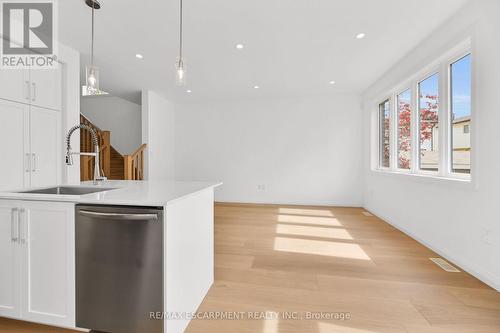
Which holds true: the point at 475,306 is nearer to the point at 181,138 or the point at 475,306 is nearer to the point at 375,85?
the point at 375,85

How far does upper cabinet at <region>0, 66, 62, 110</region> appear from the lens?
99.8 inches

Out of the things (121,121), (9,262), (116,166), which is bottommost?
(9,262)

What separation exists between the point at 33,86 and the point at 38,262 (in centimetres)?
251

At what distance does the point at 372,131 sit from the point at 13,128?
5.61 metres

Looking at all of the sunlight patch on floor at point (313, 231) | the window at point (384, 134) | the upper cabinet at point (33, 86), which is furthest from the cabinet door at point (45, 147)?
the window at point (384, 134)

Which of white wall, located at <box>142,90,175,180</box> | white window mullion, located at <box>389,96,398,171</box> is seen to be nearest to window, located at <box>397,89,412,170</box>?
white window mullion, located at <box>389,96,398,171</box>

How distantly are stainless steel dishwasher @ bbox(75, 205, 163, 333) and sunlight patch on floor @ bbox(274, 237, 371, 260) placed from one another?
6.05ft

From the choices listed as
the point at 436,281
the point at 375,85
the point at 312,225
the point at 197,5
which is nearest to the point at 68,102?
the point at 197,5

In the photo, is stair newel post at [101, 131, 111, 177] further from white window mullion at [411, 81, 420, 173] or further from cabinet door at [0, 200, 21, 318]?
white window mullion at [411, 81, 420, 173]

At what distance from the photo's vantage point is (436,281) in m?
2.07

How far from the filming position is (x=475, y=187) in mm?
2105

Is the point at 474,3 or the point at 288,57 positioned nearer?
the point at 474,3

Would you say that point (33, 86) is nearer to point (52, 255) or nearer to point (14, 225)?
point (14, 225)

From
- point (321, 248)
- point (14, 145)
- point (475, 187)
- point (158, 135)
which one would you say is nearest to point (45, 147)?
point (14, 145)
